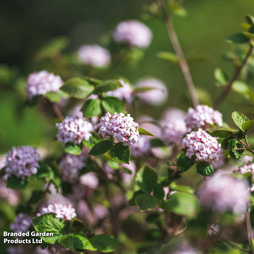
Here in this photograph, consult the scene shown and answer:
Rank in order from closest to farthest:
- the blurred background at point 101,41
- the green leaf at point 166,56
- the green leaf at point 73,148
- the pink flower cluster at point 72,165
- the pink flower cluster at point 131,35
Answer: the green leaf at point 73,148
the pink flower cluster at point 72,165
the green leaf at point 166,56
the pink flower cluster at point 131,35
the blurred background at point 101,41

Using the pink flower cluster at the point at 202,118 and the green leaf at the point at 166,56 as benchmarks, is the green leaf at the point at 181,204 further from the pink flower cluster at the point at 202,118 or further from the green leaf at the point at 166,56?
the green leaf at the point at 166,56

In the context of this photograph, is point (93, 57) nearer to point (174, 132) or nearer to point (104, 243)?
point (174, 132)

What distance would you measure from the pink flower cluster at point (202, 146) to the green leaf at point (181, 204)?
11 cm

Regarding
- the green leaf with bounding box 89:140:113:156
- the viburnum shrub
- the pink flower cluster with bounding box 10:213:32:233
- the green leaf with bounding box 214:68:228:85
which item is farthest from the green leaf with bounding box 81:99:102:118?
the green leaf with bounding box 214:68:228:85

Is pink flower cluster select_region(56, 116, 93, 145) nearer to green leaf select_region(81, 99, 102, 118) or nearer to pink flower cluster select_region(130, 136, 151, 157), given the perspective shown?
green leaf select_region(81, 99, 102, 118)

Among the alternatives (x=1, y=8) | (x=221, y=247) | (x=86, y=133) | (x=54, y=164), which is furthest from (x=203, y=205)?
(x=1, y=8)

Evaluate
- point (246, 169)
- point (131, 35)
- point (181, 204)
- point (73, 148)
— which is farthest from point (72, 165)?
point (131, 35)

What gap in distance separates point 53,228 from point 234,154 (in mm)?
446

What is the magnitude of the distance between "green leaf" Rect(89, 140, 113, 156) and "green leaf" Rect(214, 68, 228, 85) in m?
0.54

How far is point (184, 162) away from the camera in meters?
0.79

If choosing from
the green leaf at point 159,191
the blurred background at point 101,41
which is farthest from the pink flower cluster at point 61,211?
the blurred background at point 101,41

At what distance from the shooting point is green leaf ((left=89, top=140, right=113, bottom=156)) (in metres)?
0.77

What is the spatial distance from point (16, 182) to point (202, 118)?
52 cm

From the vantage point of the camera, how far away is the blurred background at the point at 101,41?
1667mm
